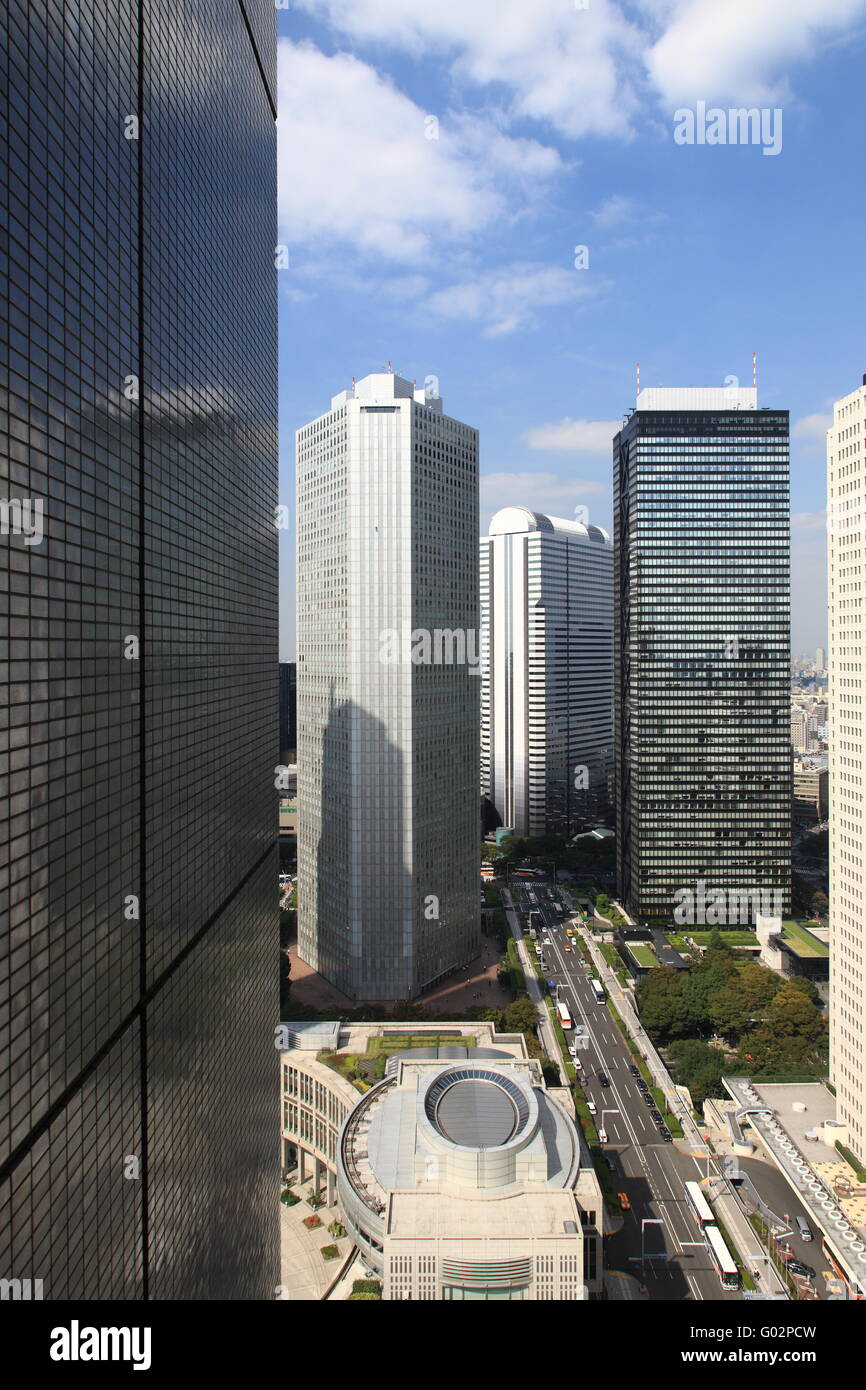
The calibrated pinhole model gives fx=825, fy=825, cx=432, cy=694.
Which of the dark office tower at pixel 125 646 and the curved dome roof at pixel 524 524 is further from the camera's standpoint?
the curved dome roof at pixel 524 524

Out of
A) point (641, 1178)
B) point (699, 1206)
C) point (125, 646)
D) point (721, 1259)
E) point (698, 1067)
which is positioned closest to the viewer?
point (125, 646)

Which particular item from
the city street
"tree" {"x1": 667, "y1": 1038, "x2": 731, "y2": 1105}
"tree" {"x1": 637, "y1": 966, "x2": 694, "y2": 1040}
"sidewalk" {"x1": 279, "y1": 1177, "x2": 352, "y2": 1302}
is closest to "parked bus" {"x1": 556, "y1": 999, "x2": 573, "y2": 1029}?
the city street

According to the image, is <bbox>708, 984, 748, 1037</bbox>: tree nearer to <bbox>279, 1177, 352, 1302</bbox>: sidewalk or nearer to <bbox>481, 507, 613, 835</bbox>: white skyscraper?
<bbox>279, 1177, 352, 1302</bbox>: sidewalk

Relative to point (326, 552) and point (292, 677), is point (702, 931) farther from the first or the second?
point (292, 677)

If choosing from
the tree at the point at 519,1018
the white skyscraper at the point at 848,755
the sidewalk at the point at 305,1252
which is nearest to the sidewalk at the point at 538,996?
the tree at the point at 519,1018

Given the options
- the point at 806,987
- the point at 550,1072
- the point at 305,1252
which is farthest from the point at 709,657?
the point at 305,1252

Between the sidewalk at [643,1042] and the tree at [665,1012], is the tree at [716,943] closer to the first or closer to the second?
the sidewalk at [643,1042]

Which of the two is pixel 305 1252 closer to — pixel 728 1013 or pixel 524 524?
pixel 728 1013
